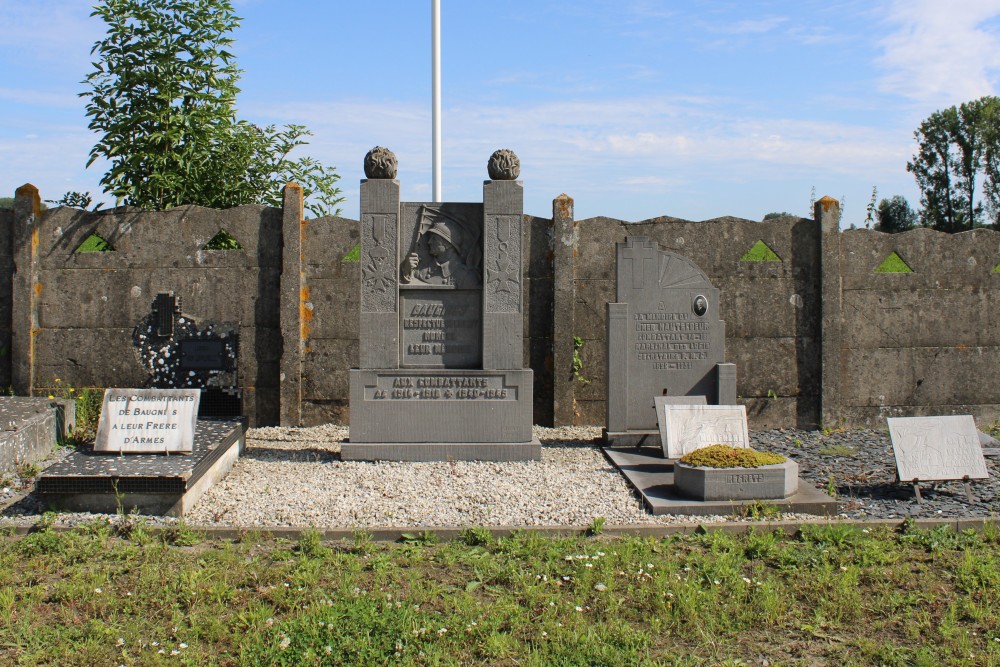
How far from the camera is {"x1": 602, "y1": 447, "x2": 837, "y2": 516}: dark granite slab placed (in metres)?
6.00

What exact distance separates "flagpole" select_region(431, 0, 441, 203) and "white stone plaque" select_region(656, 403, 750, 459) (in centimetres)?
515

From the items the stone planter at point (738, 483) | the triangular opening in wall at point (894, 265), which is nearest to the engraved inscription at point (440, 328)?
the stone planter at point (738, 483)

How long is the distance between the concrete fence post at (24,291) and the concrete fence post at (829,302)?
878 cm

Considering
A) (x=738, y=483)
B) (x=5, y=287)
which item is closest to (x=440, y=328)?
(x=738, y=483)

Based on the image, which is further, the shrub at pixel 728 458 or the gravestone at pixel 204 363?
the gravestone at pixel 204 363

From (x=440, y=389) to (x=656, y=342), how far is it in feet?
7.72

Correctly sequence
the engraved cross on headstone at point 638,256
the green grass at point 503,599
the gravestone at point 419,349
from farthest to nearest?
the engraved cross on headstone at point 638,256
the gravestone at point 419,349
the green grass at point 503,599

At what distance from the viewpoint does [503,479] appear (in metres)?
6.98

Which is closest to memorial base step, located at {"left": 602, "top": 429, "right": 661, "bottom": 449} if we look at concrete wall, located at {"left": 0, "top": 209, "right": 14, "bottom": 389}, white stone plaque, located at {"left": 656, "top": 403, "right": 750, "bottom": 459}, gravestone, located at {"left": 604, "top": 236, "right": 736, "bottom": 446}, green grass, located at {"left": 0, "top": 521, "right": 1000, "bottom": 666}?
gravestone, located at {"left": 604, "top": 236, "right": 736, "bottom": 446}

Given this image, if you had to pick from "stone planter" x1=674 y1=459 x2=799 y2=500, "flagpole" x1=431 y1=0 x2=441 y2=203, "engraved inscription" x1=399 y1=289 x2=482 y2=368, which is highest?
"flagpole" x1=431 y1=0 x2=441 y2=203

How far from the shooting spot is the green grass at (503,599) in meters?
3.83

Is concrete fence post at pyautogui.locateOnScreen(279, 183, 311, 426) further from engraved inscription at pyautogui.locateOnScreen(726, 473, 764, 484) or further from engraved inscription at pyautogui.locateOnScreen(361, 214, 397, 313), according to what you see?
A: engraved inscription at pyautogui.locateOnScreen(726, 473, 764, 484)

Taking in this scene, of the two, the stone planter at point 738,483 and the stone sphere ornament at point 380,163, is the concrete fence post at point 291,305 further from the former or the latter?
the stone planter at point 738,483

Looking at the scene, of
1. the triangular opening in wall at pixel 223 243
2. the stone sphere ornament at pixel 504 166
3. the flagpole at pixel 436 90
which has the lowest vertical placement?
the triangular opening in wall at pixel 223 243
